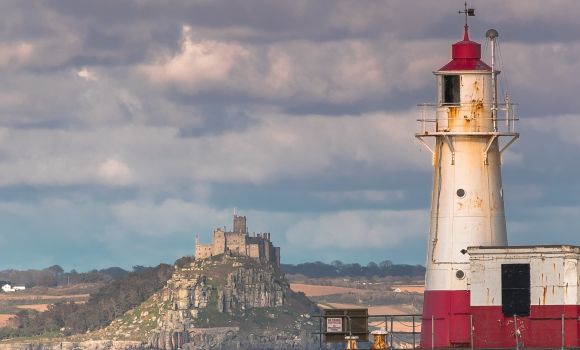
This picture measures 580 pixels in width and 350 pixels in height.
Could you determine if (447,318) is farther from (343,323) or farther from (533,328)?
(533,328)

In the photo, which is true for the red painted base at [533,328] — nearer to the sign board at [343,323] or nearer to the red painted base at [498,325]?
the red painted base at [498,325]

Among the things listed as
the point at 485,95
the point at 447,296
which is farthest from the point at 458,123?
the point at 447,296

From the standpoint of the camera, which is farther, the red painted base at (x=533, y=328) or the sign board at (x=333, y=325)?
the sign board at (x=333, y=325)

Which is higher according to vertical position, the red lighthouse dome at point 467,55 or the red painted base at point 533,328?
the red lighthouse dome at point 467,55

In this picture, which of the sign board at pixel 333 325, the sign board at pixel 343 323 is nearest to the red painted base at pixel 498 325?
the sign board at pixel 343 323

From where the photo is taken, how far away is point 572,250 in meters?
70.2

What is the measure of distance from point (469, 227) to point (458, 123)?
3.66 metres

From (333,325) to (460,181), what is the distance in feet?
22.1

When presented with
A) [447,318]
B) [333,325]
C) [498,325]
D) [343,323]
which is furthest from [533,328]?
[333,325]

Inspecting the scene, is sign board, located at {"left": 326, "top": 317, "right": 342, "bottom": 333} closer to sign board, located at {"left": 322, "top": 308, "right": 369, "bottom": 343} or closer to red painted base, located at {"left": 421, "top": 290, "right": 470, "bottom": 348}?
sign board, located at {"left": 322, "top": 308, "right": 369, "bottom": 343}

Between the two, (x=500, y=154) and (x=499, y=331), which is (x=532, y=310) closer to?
(x=499, y=331)

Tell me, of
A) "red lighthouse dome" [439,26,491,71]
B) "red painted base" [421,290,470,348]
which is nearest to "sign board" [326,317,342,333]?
"red painted base" [421,290,470,348]

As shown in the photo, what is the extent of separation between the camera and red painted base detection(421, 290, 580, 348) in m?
70.7

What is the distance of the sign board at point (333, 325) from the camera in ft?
240
